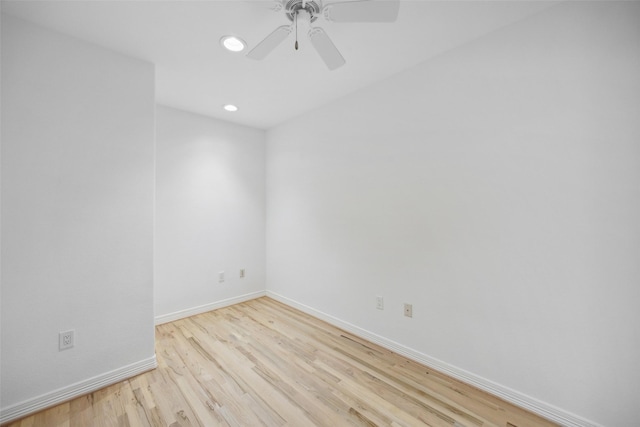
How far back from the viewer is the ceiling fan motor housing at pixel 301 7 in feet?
4.62

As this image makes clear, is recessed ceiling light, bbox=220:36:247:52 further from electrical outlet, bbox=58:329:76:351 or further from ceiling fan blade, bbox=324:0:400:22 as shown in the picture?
A: electrical outlet, bbox=58:329:76:351

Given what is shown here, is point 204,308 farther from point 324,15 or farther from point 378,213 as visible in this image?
point 324,15

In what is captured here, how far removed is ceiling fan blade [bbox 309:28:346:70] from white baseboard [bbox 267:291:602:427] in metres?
2.26

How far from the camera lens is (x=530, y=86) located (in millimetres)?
1605

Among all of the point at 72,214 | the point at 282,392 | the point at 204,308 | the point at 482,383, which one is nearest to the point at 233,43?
the point at 72,214

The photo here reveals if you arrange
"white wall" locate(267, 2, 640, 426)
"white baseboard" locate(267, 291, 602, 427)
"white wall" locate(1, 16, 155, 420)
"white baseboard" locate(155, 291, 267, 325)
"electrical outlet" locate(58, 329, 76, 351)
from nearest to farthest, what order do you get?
"white wall" locate(267, 2, 640, 426) < "white baseboard" locate(267, 291, 602, 427) < "white wall" locate(1, 16, 155, 420) < "electrical outlet" locate(58, 329, 76, 351) < "white baseboard" locate(155, 291, 267, 325)

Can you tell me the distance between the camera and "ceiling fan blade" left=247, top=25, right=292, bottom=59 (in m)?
1.38

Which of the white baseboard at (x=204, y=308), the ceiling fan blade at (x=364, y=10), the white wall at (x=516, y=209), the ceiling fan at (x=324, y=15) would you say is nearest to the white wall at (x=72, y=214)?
the white baseboard at (x=204, y=308)

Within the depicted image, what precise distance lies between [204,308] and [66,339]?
1.48 meters

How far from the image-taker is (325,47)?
1474 mm

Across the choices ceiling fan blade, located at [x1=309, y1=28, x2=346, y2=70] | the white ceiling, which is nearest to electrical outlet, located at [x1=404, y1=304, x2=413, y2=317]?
ceiling fan blade, located at [x1=309, y1=28, x2=346, y2=70]

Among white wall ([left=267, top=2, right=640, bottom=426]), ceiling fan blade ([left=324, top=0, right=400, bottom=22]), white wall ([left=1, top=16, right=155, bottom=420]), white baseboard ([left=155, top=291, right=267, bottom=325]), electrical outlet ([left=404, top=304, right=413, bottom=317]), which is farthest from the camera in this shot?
white baseboard ([left=155, top=291, right=267, bottom=325])

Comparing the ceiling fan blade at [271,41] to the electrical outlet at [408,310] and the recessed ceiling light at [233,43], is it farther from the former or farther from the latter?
the electrical outlet at [408,310]

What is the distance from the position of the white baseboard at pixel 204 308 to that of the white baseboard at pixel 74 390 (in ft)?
2.81
